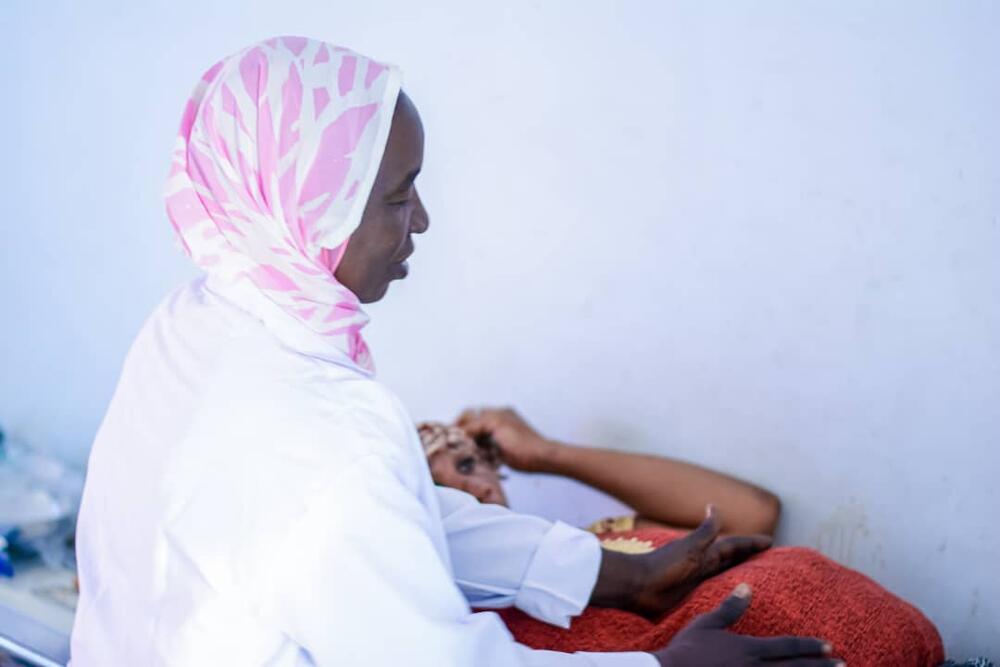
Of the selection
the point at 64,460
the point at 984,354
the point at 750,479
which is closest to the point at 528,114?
the point at 750,479

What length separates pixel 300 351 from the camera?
1.29 m

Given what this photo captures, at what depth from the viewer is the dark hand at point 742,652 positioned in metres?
1.25

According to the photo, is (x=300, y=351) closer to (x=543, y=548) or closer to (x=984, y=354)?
(x=543, y=548)

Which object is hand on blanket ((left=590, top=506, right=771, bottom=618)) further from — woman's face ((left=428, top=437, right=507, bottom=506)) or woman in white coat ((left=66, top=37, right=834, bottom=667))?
woman's face ((left=428, top=437, right=507, bottom=506))

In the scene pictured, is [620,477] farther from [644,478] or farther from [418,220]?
[418,220]

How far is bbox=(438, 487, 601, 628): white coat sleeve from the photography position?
61.0 inches

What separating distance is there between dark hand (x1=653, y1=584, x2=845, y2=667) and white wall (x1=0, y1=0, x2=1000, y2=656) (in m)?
0.68

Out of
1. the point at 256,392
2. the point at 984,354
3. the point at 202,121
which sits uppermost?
the point at 202,121

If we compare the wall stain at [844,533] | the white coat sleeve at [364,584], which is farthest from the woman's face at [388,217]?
the wall stain at [844,533]

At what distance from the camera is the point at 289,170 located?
129 cm

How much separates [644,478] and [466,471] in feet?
1.17

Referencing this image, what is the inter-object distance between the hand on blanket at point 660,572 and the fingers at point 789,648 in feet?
1.03

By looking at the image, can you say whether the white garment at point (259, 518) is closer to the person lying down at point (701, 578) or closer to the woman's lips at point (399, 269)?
the woman's lips at point (399, 269)

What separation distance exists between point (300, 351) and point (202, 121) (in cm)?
33
